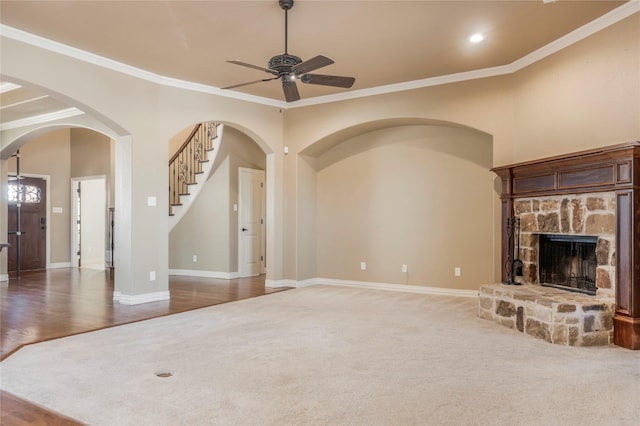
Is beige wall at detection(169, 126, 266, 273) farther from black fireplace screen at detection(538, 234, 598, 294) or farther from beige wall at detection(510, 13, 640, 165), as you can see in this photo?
black fireplace screen at detection(538, 234, 598, 294)

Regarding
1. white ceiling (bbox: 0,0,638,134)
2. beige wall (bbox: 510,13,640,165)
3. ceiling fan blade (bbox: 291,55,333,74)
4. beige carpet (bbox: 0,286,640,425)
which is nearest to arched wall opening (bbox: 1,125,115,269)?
white ceiling (bbox: 0,0,638,134)

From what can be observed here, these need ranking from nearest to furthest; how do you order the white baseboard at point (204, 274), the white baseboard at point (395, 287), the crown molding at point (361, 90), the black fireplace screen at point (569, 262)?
the crown molding at point (361, 90) < the black fireplace screen at point (569, 262) < the white baseboard at point (395, 287) < the white baseboard at point (204, 274)

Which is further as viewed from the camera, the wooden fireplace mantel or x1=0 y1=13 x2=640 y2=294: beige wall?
x1=0 y1=13 x2=640 y2=294: beige wall

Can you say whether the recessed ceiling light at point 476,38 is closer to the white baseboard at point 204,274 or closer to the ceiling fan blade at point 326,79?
the ceiling fan blade at point 326,79

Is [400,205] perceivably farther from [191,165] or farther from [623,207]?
[191,165]

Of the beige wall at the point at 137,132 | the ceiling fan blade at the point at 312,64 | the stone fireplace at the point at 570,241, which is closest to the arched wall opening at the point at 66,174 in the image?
the beige wall at the point at 137,132

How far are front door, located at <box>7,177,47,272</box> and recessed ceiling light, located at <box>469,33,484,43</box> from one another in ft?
29.7

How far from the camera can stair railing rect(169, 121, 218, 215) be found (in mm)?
8547

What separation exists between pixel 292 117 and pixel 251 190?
6.65ft

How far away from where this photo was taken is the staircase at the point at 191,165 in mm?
8367

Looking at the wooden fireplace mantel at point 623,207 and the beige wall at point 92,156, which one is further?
the beige wall at point 92,156

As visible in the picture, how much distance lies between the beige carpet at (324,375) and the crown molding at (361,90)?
315cm

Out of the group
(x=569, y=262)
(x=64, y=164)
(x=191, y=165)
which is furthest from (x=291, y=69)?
(x=64, y=164)

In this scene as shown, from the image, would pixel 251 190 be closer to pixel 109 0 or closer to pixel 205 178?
pixel 205 178
